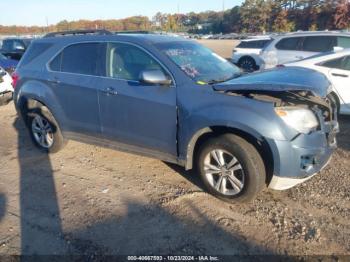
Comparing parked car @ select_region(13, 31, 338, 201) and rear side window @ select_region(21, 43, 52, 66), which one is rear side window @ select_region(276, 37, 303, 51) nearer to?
parked car @ select_region(13, 31, 338, 201)

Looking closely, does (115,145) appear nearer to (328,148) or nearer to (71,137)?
(71,137)

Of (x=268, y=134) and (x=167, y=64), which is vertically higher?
(x=167, y=64)

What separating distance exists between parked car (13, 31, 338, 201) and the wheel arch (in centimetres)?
1

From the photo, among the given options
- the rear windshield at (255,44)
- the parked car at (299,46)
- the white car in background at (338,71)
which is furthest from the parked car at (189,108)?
the rear windshield at (255,44)

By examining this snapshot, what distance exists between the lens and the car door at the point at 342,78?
620 centimetres

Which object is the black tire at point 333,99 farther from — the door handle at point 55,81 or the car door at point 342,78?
the door handle at point 55,81

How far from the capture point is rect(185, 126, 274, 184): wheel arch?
351 centimetres

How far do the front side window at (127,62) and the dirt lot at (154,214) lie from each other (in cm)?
134

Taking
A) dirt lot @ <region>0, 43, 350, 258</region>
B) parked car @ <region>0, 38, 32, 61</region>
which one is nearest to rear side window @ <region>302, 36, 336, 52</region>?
dirt lot @ <region>0, 43, 350, 258</region>

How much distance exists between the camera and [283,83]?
3.59m

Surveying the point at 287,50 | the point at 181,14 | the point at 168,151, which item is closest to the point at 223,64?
the point at 168,151

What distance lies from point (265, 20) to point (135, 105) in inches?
3180

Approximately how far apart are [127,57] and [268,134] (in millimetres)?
2037

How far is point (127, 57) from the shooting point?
435 cm
